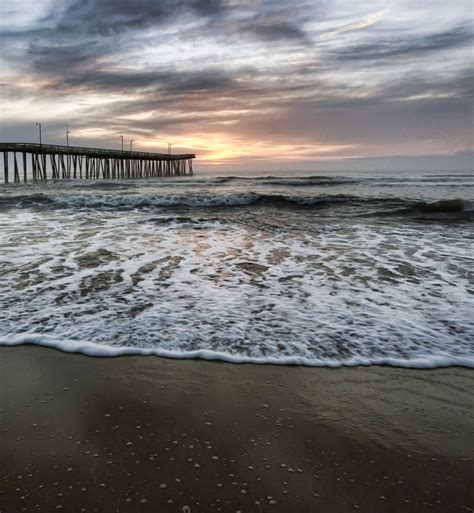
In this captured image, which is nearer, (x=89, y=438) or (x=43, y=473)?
(x=43, y=473)

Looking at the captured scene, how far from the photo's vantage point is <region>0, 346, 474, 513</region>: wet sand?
1.97 m

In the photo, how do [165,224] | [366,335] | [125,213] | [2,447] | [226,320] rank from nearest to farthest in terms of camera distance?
[2,447], [366,335], [226,320], [165,224], [125,213]

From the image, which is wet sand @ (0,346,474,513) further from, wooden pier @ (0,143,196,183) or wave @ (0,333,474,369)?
wooden pier @ (0,143,196,183)

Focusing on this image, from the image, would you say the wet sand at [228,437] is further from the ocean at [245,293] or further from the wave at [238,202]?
the wave at [238,202]

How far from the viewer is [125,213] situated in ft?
49.2

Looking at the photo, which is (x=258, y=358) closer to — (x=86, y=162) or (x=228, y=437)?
(x=228, y=437)

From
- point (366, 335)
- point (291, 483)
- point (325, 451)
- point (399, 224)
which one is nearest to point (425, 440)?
point (325, 451)

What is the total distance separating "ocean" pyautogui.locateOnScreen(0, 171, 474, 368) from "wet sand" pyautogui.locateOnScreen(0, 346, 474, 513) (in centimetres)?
34

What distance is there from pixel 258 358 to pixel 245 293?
1.82 m

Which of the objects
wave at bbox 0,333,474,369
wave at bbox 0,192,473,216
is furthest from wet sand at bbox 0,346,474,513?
wave at bbox 0,192,473,216

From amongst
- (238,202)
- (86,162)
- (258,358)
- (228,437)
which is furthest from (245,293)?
(86,162)

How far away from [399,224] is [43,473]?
11.9m

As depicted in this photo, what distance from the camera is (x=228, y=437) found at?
7.97 ft

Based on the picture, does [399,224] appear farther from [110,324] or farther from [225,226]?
[110,324]
